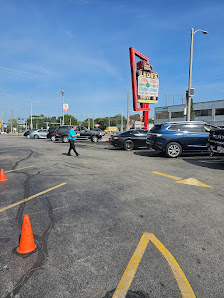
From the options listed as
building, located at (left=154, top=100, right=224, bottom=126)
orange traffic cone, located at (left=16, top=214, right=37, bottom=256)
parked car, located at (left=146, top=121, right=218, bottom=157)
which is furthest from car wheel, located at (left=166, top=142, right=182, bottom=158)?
building, located at (left=154, top=100, right=224, bottom=126)

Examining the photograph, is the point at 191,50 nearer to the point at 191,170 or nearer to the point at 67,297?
the point at 191,170

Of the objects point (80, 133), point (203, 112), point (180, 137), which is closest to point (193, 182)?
point (180, 137)

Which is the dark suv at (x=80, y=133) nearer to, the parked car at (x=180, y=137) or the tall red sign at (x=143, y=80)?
the tall red sign at (x=143, y=80)

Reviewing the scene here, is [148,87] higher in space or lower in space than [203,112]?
higher

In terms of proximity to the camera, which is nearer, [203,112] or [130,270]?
[130,270]

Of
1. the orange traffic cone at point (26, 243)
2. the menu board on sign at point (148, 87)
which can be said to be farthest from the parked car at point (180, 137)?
the menu board on sign at point (148, 87)

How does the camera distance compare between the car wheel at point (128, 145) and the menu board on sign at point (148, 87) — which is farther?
the menu board on sign at point (148, 87)

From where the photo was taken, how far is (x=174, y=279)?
2238 mm

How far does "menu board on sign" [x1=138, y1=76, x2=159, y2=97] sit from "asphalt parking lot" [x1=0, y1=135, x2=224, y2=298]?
1909 cm

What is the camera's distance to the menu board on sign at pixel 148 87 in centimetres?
2345

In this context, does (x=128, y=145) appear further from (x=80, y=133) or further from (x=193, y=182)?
(x=80, y=133)

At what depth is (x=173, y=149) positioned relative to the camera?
11016mm

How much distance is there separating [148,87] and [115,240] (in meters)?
23.0

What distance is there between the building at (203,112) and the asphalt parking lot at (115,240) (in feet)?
160
